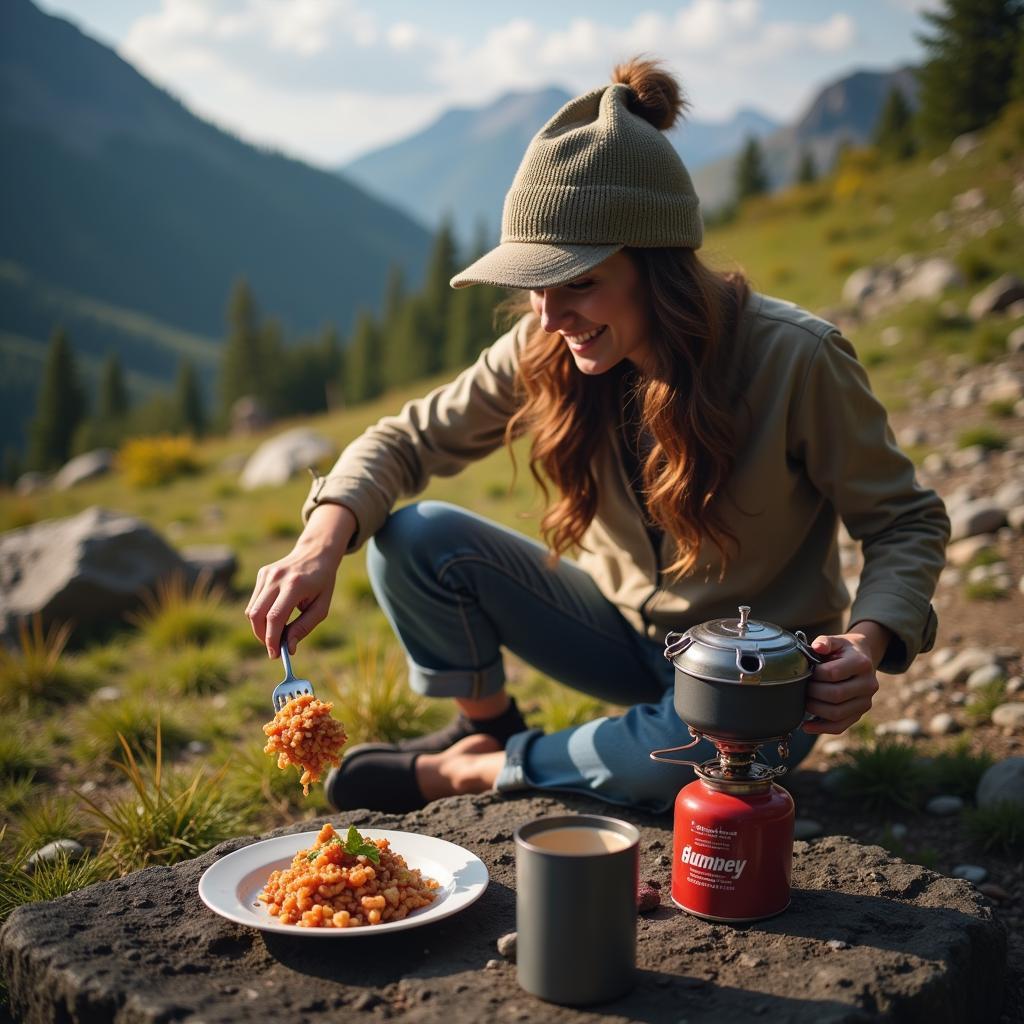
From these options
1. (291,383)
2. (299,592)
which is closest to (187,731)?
(299,592)

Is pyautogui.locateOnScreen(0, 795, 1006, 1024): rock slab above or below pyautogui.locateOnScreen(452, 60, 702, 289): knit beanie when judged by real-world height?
below

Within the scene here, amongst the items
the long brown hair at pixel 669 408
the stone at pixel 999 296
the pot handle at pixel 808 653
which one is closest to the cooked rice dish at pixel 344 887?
the pot handle at pixel 808 653

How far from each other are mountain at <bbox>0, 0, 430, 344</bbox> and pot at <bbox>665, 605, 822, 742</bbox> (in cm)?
15630

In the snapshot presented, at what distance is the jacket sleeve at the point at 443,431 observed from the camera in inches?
124

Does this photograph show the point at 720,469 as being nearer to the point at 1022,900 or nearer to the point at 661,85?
the point at 661,85

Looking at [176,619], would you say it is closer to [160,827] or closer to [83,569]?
[83,569]

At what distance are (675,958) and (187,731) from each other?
2726 millimetres

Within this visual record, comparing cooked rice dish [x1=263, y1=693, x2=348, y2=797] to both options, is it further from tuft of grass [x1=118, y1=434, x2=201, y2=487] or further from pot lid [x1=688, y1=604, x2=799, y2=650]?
tuft of grass [x1=118, y1=434, x2=201, y2=487]

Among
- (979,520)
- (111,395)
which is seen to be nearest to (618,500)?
(979,520)

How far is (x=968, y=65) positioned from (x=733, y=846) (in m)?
18.7

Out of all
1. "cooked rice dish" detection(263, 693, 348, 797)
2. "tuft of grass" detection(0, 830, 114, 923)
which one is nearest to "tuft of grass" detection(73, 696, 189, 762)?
"tuft of grass" detection(0, 830, 114, 923)

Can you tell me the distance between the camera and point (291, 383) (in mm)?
54656

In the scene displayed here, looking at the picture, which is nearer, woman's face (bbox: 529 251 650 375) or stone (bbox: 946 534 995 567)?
woman's face (bbox: 529 251 650 375)

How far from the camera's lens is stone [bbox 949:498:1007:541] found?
4980 millimetres
